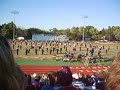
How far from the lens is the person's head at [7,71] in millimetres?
1536

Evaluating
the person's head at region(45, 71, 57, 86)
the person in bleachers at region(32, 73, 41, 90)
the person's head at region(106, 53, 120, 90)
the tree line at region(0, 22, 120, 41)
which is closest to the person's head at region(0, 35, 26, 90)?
the person's head at region(106, 53, 120, 90)

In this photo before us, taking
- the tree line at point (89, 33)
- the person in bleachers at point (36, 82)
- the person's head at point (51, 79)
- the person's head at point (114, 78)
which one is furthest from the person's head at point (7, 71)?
the tree line at point (89, 33)

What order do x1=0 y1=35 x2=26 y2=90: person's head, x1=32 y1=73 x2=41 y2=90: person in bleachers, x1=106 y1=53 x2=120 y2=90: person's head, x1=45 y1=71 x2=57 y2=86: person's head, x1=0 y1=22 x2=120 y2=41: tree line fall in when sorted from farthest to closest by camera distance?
x1=0 y1=22 x2=120 y2=41: tree line
x1=32 y1=73 x2=41 y2=90: person in bleachers
x1=45 y1=71 x2=57 y2=86: person's head
x1=106 y1=53 x2=120 y2=90: person's head
x1=0 y1=35 x2=26 y2=90: person's head

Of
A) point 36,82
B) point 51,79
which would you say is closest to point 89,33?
point 36,82

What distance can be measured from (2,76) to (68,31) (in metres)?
148

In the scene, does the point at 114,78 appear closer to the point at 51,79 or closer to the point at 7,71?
the point at 7,71

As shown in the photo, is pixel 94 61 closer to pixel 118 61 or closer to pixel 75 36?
pixel 118 61

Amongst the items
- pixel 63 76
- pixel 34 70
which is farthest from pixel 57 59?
pixel 63 76

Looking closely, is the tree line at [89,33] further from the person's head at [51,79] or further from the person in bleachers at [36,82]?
the person's head at [51,79]

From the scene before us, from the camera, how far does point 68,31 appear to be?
14925 cm

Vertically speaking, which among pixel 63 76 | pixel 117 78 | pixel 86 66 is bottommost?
pixel 86 66

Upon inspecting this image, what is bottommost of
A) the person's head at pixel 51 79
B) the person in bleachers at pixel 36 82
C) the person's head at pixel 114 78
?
the person in bleachers at pixel 36 82

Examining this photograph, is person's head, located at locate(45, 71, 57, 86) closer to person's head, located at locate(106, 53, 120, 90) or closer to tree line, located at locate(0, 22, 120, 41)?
person's head, located at locate(106, 53, 120, 90)

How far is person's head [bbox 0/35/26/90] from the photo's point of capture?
5.04ft
